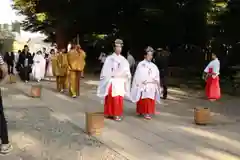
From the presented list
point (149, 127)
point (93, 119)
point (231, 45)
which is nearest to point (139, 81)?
point (149, 127)

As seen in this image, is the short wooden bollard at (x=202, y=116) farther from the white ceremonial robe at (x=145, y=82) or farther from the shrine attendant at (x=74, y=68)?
the shrine attendant at (x=74, y=68)

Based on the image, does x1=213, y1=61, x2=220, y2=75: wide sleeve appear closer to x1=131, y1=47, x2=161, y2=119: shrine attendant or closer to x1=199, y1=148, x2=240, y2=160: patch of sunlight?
x1=131, y1=47, x2=161, y2=119: shrine attendant

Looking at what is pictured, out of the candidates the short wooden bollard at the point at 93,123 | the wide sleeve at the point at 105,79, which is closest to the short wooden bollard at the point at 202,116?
the wide sleeve at the point at 105,79

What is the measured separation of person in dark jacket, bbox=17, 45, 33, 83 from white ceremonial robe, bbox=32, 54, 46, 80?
28 centimetres

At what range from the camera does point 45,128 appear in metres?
8.96

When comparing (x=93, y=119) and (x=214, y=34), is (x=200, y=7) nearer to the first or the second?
(x=214, y=34)

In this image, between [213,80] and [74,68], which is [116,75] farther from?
[213,80]

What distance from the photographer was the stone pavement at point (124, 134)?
707cm

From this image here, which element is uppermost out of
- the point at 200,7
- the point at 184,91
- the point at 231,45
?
the point at 200,7

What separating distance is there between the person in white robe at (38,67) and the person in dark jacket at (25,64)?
0.91 feet

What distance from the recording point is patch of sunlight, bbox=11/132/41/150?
743 cm

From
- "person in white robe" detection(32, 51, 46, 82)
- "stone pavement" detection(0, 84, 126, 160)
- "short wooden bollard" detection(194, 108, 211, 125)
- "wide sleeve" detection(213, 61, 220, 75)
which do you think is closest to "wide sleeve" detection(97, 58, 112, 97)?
"stone pavement" detection(0, 84, 126, 160)

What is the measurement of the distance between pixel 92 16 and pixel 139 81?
16.2m

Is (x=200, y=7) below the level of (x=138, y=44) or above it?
above
